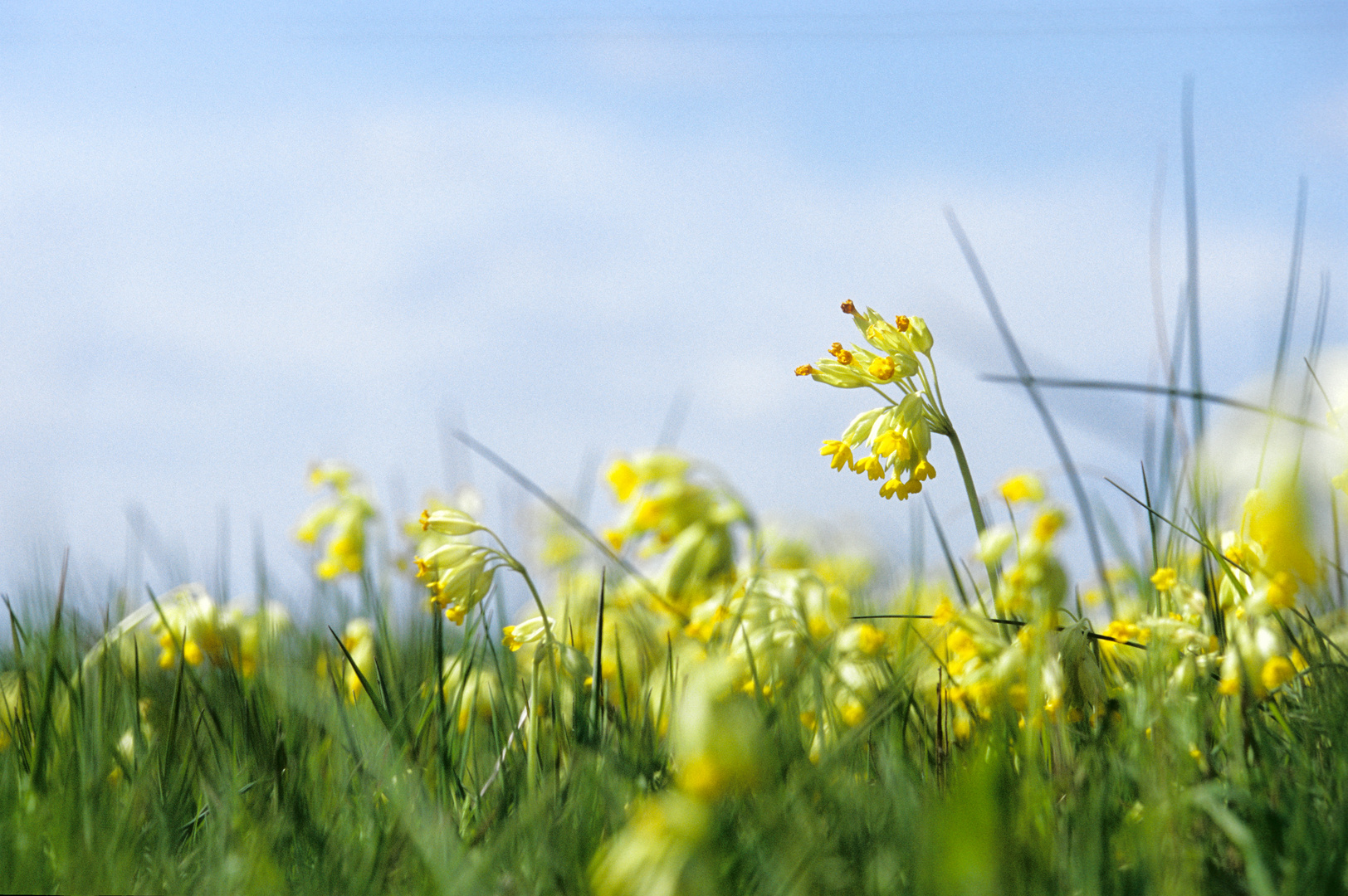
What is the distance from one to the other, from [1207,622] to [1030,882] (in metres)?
1.18

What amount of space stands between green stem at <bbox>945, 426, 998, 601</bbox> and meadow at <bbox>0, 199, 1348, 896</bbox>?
0.09ft

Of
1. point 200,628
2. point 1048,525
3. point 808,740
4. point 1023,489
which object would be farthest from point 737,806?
point 200,628

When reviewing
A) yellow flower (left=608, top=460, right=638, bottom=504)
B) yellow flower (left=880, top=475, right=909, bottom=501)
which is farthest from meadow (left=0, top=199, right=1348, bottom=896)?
yellow flower (left=608, top=460, right=638, bottom=504)

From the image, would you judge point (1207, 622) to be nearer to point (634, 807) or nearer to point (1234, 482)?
point (1234, 482)

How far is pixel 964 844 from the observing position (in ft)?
3.34

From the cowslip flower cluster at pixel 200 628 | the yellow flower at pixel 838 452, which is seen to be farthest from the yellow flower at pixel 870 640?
the cowslip flower cluster at pixel 200 628

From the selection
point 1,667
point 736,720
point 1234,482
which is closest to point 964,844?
point 736,720

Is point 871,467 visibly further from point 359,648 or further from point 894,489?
point 359,648

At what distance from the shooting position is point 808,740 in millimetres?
2152

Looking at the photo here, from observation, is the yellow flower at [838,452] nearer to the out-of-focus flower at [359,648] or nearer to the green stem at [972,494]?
the green stem at [972,494]

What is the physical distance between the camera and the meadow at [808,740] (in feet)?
4.18

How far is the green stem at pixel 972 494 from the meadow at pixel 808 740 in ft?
0.09

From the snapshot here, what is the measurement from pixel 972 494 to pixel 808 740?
58 cm

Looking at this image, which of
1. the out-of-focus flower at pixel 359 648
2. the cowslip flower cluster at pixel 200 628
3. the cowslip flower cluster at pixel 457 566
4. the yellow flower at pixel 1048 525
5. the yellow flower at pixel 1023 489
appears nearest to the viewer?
the cowslip flower cluster at pixel 457 566
